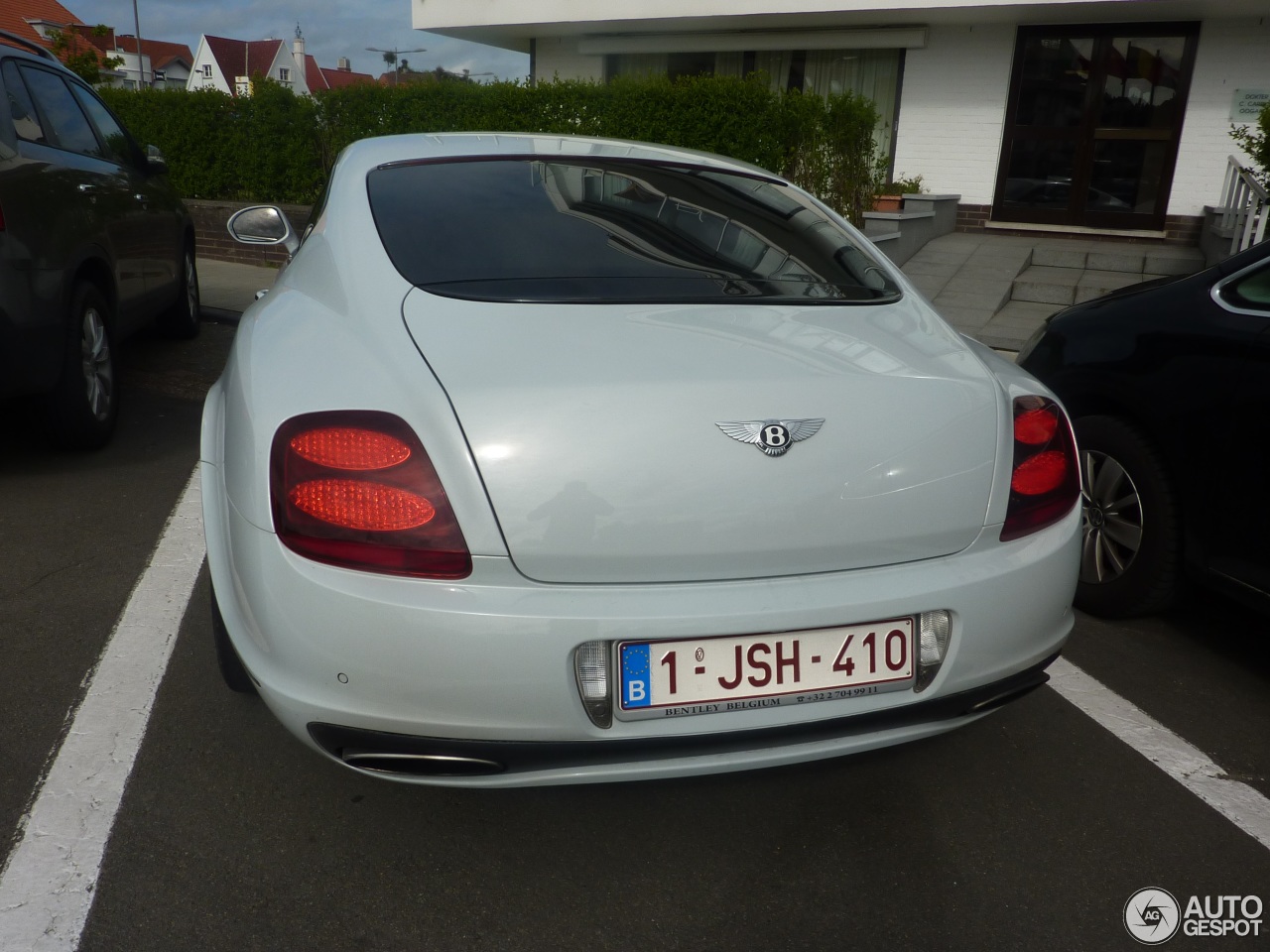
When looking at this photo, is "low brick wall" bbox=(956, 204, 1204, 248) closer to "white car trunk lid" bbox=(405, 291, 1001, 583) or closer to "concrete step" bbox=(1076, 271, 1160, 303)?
"concrete step" bbox=(1076, 271, 1160, 303)

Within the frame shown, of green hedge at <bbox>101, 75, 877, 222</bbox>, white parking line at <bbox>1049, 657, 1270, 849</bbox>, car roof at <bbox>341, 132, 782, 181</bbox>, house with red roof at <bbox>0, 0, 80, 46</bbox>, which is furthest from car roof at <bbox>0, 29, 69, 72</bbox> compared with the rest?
house with red roof at <bbox>0, 0, 80, 46</bbox>

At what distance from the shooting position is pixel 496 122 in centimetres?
1227

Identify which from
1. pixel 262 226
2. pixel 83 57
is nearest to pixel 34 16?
pixel 83 57

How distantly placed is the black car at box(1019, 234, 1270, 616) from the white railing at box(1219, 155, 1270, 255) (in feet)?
16.1

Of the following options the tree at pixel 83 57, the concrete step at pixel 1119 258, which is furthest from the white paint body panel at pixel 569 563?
the tree at pixel 83 57

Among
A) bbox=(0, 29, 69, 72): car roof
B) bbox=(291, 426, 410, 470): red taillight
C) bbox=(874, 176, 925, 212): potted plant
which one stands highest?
bbox=(0, 29, 69, 72): car roof

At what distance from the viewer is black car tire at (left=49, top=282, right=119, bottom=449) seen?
4.51 metres

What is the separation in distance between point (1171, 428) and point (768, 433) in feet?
5.97

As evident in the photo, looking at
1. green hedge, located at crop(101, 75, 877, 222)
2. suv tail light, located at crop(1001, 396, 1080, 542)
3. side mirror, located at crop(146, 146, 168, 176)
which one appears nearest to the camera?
suv tail light, located at crop(1001, 396, 1080, 542)

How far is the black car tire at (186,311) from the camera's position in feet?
23.0

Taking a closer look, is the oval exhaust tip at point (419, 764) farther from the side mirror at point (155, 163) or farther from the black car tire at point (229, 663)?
the side mirror at point (155, 163)

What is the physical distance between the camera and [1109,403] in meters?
3.41

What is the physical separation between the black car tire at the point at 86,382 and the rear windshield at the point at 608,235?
243 cm

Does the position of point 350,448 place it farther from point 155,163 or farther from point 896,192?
point 896,192
